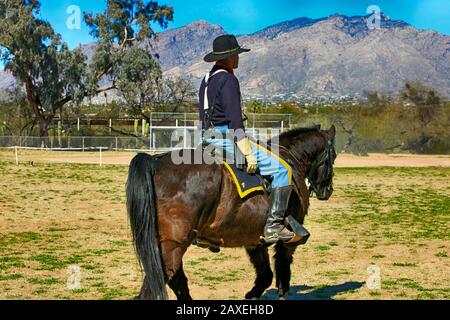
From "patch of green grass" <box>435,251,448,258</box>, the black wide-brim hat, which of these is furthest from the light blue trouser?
"patch of green grass" <box>435,251,448,258</box>

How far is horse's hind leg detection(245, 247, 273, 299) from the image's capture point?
684cm

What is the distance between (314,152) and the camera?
7152mm

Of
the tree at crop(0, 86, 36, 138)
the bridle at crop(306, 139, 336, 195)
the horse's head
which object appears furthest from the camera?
the tree at crop(0, 86, 36, 138)

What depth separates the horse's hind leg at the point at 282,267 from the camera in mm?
6656

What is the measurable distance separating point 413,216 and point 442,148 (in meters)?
37.0

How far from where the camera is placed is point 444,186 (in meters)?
23.2

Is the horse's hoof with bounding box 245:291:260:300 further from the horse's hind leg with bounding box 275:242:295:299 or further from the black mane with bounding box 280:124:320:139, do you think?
the black mane with bounding box 280:124:320:139

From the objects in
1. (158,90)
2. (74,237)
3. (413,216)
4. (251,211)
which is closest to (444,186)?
(413,216)

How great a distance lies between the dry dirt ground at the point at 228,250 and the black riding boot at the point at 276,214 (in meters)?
1.55

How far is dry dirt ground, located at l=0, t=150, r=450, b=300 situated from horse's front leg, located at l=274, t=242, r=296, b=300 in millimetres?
585

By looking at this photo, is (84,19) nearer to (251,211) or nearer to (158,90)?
(158,90)

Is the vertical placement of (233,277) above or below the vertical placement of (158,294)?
below

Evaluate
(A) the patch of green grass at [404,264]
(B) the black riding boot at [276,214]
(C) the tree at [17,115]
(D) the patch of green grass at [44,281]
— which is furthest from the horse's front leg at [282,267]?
(C) the tree at [17,115]

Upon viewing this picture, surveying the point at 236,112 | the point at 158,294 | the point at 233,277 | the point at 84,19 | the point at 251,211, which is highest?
the point at 84,19
